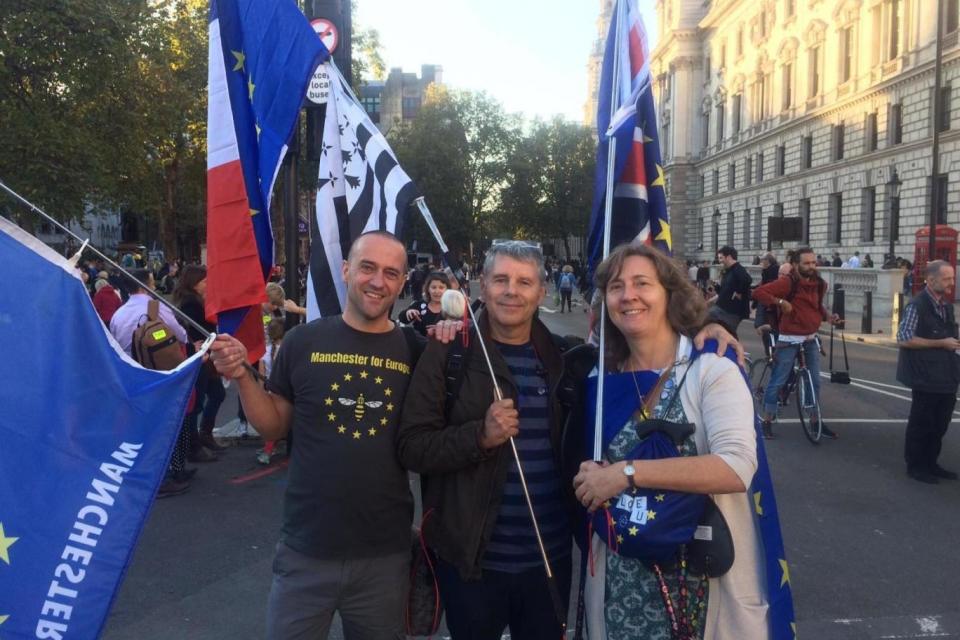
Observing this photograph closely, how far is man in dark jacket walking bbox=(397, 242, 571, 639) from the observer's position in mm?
2648

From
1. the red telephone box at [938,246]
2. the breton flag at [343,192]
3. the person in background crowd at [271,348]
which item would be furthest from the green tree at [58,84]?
the red telephone box at [938,246]

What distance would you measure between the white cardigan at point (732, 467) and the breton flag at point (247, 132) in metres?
1.91

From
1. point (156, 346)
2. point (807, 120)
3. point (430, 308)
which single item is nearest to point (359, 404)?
point (156, 346)

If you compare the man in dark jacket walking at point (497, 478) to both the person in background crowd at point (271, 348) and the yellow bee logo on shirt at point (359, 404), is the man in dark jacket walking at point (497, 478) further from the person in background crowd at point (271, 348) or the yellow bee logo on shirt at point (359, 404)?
the person in background crowd at point (271, 348)

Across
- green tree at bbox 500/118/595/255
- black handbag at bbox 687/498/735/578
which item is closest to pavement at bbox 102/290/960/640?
black handbag at bbox 687/498/735/578

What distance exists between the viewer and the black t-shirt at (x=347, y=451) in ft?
8.75

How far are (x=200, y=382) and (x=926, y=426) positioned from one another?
21.3ft

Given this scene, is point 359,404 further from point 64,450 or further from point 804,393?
point 804,393

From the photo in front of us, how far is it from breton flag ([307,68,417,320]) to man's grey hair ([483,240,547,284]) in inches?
38.9

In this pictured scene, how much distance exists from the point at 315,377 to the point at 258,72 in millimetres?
1730

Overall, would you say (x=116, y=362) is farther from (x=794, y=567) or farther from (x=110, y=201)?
(x=110, y=201)

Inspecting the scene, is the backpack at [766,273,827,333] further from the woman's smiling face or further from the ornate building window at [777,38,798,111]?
the ornate building window at [777,38,798,111]

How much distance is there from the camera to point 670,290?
2.65 meters

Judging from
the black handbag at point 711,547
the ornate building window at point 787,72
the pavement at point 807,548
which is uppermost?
the ornate building window at point 787,72
